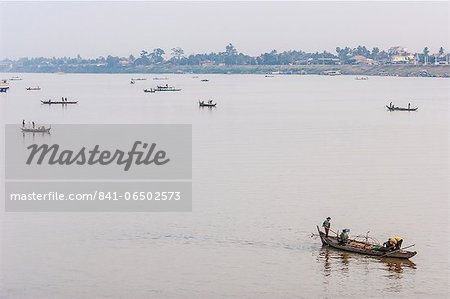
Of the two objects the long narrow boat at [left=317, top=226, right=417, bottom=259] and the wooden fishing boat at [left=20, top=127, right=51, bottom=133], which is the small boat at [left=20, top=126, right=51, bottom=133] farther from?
the long narrow boat at [left=317, top=226, right=417, bottom=259]

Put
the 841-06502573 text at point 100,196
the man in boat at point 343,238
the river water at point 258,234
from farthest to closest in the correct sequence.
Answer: the 841-06502573 text at point 100,196 < the man in boat at point 343,238 < the river water at point 258,234

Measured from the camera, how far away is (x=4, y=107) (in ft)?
330

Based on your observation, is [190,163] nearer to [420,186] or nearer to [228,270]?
[420,186]

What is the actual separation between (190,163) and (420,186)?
12971mm

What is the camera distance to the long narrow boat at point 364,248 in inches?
1066

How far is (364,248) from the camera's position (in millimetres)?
27609

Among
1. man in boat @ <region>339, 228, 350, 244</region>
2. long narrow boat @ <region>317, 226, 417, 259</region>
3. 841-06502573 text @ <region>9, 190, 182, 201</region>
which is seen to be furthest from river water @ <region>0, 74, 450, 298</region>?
841-06502573 text @ <region>9, 190, 182, 201</region>

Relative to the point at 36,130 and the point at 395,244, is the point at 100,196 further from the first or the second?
the point at 36,130

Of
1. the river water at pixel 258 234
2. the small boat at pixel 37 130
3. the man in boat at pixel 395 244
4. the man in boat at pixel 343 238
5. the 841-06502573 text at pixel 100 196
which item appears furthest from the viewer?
the small boat at pixel 37 130

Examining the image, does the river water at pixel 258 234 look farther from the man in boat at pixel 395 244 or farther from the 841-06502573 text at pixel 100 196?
the 841-06502573 text at pixel 100 196

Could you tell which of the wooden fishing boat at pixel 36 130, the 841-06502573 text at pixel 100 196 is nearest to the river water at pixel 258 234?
the 841-06502573 text at pixel 100 196

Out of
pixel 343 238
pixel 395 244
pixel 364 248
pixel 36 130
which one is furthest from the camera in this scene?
pixel 36 130

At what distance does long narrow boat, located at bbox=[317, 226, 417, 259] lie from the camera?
2708cm

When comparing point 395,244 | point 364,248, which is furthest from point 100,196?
point 395,244
